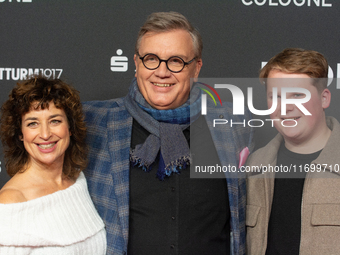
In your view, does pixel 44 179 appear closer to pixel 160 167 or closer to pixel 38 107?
pixel 38 107

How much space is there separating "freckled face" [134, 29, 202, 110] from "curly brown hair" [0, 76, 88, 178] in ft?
1.18

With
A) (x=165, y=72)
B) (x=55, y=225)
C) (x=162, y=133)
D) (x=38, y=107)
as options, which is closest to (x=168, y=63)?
(x=165, y=72)

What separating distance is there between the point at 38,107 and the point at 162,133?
23.7 inches

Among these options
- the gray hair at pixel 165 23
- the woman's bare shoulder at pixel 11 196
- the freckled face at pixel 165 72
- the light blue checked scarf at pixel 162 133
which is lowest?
the woman's bare shoulder at pixel 11 196

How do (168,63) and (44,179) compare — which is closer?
(44,179)

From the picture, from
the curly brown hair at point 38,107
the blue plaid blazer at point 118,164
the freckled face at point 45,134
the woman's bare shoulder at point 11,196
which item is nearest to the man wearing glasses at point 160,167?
the blue plaid blazer at point 118,164

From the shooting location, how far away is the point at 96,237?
5.74 ft

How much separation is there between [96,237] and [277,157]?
95cm

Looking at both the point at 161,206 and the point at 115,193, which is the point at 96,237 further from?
the point at 161,206

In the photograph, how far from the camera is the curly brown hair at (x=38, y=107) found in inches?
64.7

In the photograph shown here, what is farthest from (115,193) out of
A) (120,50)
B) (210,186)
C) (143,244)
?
(120,50)

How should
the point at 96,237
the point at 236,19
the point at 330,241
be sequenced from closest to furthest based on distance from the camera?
the point at 330,241 < the point at 96,237 < the point at 236,19

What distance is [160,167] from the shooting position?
1.86 metres

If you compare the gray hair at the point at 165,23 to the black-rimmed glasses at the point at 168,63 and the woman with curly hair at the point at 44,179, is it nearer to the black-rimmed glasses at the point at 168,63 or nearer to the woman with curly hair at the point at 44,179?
the black-rimmed glasses at the point at 168,63
